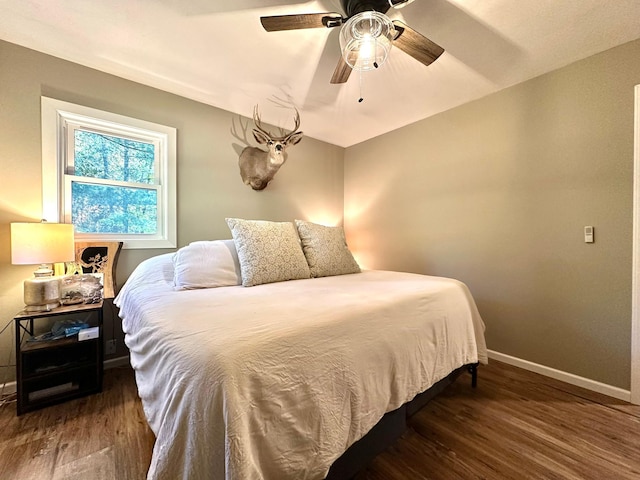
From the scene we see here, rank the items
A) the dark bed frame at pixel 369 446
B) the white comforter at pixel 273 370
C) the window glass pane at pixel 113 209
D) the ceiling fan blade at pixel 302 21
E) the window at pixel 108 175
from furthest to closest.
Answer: the window glass pane at pixel 113 209 < the window at pixel 108 175 < the ceiling fan blade at pixel 302 21 < the dark bed frame at pixel 369 446 < the white comforter at pixel 273 370

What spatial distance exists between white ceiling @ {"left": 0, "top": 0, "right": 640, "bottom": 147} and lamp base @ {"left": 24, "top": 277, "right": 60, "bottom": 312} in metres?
1.69

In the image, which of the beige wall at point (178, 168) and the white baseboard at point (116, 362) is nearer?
the beige wall at point (178, 168)

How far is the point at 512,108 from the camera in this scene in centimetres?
232

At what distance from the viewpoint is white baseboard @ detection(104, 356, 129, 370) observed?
85.1 inches

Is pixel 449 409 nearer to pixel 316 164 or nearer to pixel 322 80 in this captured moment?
pixel 322 80

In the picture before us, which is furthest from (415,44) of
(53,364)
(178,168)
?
(53,364)

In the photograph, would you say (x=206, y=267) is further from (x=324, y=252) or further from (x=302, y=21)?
(x=302, y=21)

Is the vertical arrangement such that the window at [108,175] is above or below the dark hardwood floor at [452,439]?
above

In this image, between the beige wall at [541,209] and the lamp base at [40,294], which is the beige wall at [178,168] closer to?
the lamp base at [40,294]

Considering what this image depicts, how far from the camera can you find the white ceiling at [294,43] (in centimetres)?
155

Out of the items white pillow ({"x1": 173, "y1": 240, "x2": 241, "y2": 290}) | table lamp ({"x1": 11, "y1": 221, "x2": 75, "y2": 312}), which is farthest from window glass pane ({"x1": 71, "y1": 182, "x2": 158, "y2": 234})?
white pillow ({"x1": 173, "y1": 240, "x2": 241, "y2": 290})

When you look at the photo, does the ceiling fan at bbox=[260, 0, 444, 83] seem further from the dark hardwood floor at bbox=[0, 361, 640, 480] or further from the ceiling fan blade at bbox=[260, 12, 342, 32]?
the dark hardwood floor at bbox=[0, 361, 640, 480]

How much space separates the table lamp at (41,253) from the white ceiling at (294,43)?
1.34 meters

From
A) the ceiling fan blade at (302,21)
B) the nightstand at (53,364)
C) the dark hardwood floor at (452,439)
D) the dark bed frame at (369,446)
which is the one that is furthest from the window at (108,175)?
the dark bed frame at (369,446)
